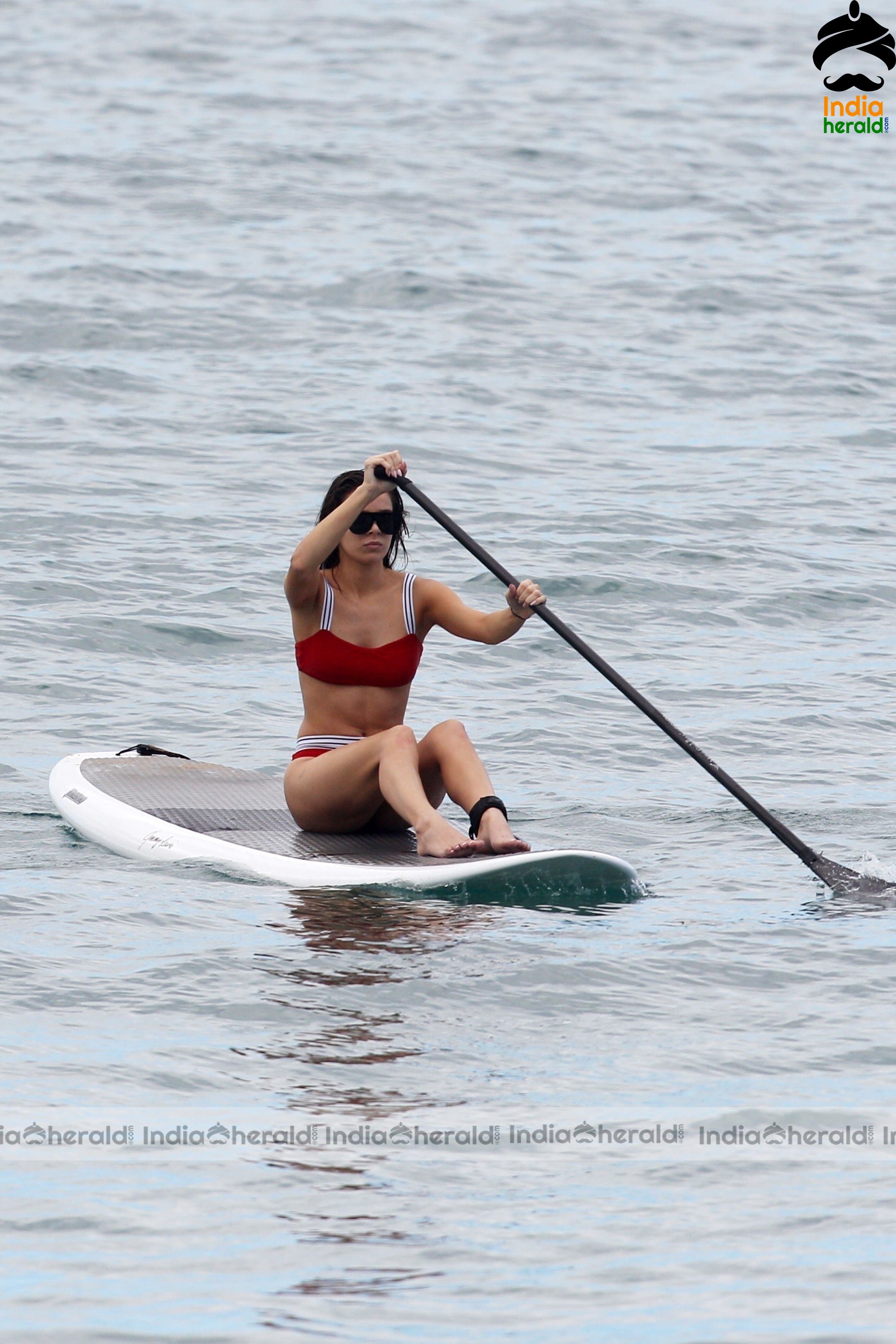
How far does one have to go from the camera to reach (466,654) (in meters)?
10.6

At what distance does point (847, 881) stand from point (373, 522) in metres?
2.05

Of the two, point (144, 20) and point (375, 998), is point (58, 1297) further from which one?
point (144, 20)

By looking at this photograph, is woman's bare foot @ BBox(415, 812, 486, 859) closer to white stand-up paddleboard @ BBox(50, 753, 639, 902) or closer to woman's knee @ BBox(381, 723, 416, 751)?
white stand-up paddleboard @ BBox(50, 753, 639, 902)

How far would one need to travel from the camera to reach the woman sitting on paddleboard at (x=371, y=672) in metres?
6.26

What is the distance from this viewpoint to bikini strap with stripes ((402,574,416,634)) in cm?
655

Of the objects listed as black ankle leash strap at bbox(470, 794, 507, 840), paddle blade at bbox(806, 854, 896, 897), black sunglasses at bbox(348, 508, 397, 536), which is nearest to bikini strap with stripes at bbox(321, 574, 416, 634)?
black sunglasses at bbox(348, 508, 397, 536)

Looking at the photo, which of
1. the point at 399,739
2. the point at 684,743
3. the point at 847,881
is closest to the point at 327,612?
the point at 399,739

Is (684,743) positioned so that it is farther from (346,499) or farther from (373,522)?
(346,499)

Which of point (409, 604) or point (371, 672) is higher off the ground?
point (409, 604)

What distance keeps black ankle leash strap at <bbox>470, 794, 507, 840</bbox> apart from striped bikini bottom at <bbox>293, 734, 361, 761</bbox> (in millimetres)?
582

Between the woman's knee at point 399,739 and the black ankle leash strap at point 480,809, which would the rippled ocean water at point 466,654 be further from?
the woman's knee at point 399,739

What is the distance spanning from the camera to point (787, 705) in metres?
9.39

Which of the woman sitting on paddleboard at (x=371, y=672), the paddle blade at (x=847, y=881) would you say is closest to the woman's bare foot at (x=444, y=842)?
the woman sitting on paddleboard at (x=371, y=672)

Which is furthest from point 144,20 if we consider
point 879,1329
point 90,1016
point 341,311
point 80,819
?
point 879,1329
